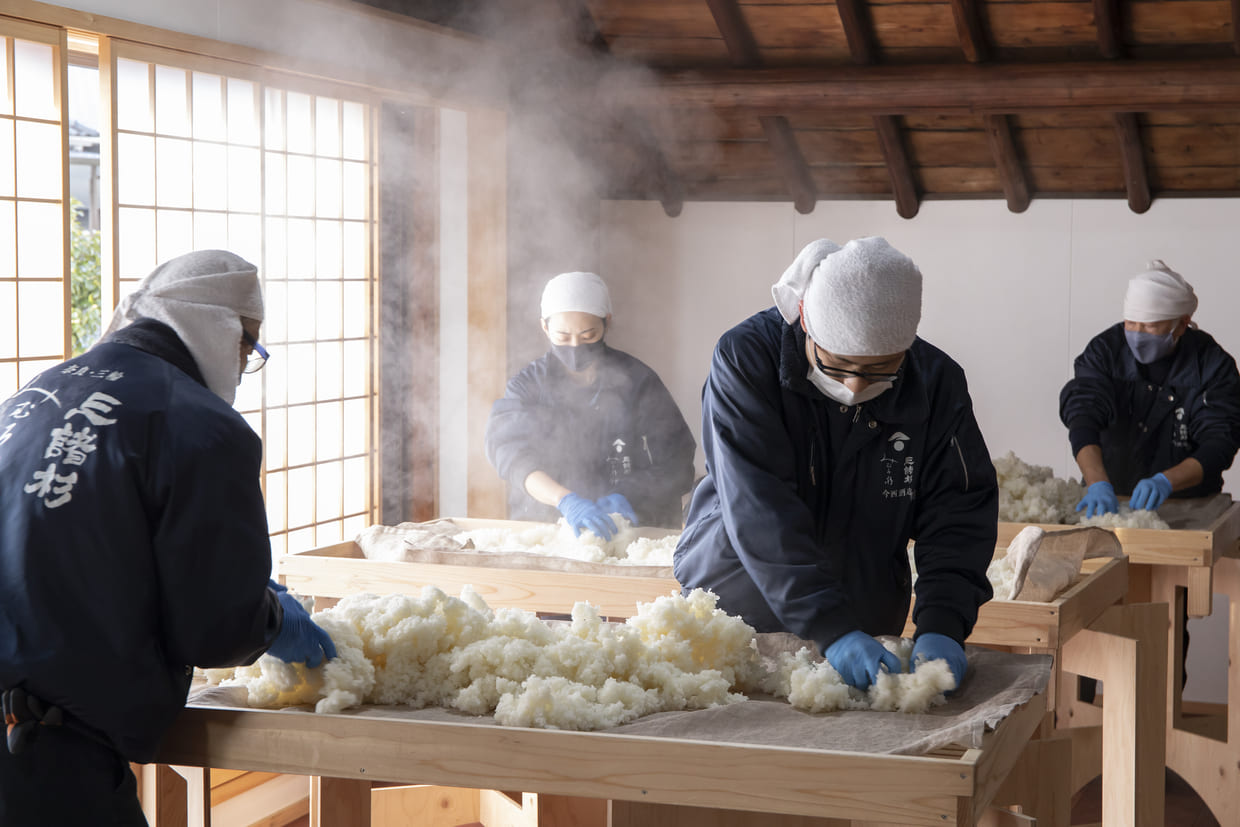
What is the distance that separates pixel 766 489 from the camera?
5.96 ft

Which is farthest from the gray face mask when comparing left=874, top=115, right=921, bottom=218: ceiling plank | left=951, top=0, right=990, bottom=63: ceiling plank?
left=874, top=115, right=921, bottom=218: ceiling plank

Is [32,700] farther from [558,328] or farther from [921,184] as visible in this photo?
[921,184]

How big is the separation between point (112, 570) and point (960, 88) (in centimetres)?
397

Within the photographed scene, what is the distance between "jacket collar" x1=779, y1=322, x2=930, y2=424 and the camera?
1.86 m

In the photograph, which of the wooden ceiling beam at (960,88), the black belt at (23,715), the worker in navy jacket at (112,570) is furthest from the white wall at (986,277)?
the black belt at (23,715)

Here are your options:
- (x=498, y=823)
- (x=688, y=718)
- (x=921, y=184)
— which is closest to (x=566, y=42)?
(x=921, y=184)

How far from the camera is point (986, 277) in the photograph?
5.30 m

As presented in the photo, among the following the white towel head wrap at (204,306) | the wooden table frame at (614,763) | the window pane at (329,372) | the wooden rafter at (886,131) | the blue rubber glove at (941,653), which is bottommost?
the wooden table frame at (614,763)

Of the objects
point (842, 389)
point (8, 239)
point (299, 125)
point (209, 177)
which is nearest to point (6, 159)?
point (8, 239)

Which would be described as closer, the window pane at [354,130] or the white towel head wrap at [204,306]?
the white towel head wrap at [204,306]

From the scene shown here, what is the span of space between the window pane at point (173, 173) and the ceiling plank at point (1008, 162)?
3069mm

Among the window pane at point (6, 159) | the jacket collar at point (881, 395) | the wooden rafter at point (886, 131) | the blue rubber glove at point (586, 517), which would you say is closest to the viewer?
the jacket collar at point (881, 395)

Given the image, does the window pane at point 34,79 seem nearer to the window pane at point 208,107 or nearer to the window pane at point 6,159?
the window pane at point 6,159

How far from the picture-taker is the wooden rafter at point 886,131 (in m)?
4.64
